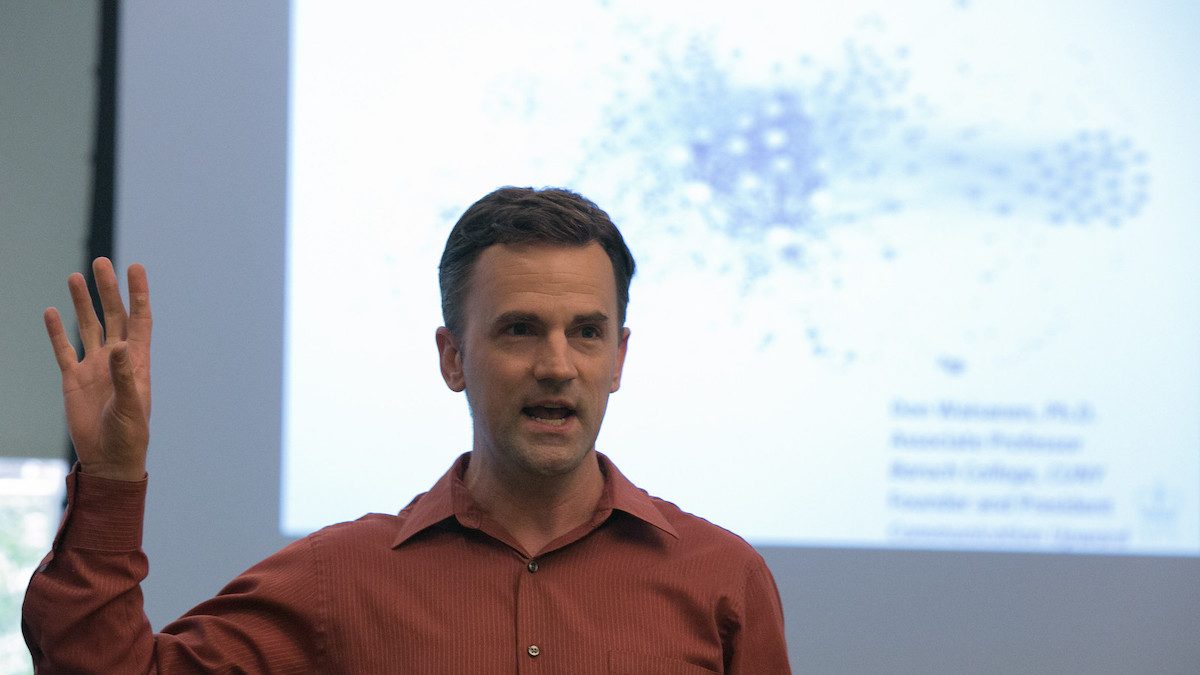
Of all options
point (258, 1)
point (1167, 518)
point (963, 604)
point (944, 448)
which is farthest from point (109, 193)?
point (1167, 518)

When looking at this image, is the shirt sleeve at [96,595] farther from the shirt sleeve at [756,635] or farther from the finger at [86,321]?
the shirt sleeve at [756,635]

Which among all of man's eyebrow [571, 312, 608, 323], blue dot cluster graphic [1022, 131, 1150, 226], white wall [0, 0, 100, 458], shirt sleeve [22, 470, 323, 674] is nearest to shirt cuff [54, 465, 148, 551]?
shirt sleeve [22, 470, 323, 674]

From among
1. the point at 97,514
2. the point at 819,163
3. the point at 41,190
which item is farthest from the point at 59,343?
the point at 819,163

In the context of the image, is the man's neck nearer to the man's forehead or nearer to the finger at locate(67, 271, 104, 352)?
the man's forehead

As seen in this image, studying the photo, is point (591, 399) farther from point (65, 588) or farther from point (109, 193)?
point (109, 193)

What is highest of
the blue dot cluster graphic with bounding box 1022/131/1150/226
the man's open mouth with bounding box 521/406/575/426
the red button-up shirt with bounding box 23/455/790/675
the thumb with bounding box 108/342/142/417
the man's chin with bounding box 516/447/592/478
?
the blue dot cluster graphic with bounding box 1022/131/1150/226

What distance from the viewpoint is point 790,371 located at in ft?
10.1

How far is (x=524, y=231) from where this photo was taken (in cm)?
174

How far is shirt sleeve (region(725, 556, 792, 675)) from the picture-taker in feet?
5.62

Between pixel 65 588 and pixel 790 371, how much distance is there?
1.99m

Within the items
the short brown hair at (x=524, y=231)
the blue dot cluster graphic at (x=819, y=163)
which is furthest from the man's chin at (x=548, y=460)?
the blue dot cluster graphic at (x=819, y=163)

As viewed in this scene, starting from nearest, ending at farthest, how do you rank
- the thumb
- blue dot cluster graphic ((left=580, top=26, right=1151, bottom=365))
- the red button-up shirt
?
the thumb
the red button-up shirt
blue dot cluster graphic ((left=580, top=26, right=1151, bottom=365))

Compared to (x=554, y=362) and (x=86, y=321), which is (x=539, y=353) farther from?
(x=86, y=321)

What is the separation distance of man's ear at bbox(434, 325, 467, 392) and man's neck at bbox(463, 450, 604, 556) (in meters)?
0.13
